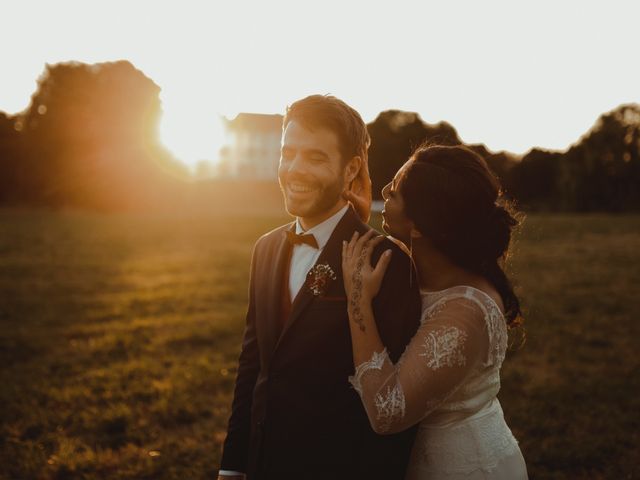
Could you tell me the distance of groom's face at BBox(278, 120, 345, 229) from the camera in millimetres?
2762

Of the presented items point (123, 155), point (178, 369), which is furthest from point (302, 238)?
point (123, 155)

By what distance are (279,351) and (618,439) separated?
13.9 ft

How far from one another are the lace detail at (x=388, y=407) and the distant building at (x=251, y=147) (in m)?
84.2

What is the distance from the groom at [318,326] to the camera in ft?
8.54

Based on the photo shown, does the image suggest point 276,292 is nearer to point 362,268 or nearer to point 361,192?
point 362,268

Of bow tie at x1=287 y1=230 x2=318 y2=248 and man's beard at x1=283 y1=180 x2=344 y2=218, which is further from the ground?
man's beard at x1=283 y1=180 x2=344 y2=218

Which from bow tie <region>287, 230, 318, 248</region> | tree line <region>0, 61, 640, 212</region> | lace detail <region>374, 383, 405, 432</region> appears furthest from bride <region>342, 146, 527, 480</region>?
tree line <region>0, 61, 640, 212</region>

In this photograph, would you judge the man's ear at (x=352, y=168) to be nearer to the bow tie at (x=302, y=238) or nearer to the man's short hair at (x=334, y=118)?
the man's short hair at (x=334, y=118)

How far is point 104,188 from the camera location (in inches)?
1891

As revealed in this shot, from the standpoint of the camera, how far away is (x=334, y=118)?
2.77 metres

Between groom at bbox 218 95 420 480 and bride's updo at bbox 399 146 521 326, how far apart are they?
0.23m

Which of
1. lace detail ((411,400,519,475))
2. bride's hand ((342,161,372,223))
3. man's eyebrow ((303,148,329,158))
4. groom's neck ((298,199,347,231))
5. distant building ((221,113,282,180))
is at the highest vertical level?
distant building ((221,113,282,180))

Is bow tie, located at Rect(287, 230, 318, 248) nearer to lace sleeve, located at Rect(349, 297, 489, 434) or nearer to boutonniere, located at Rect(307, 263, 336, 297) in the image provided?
boutonniere, located at Rect(307, 263, 336, 297)

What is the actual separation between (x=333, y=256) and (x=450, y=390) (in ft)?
2.54
